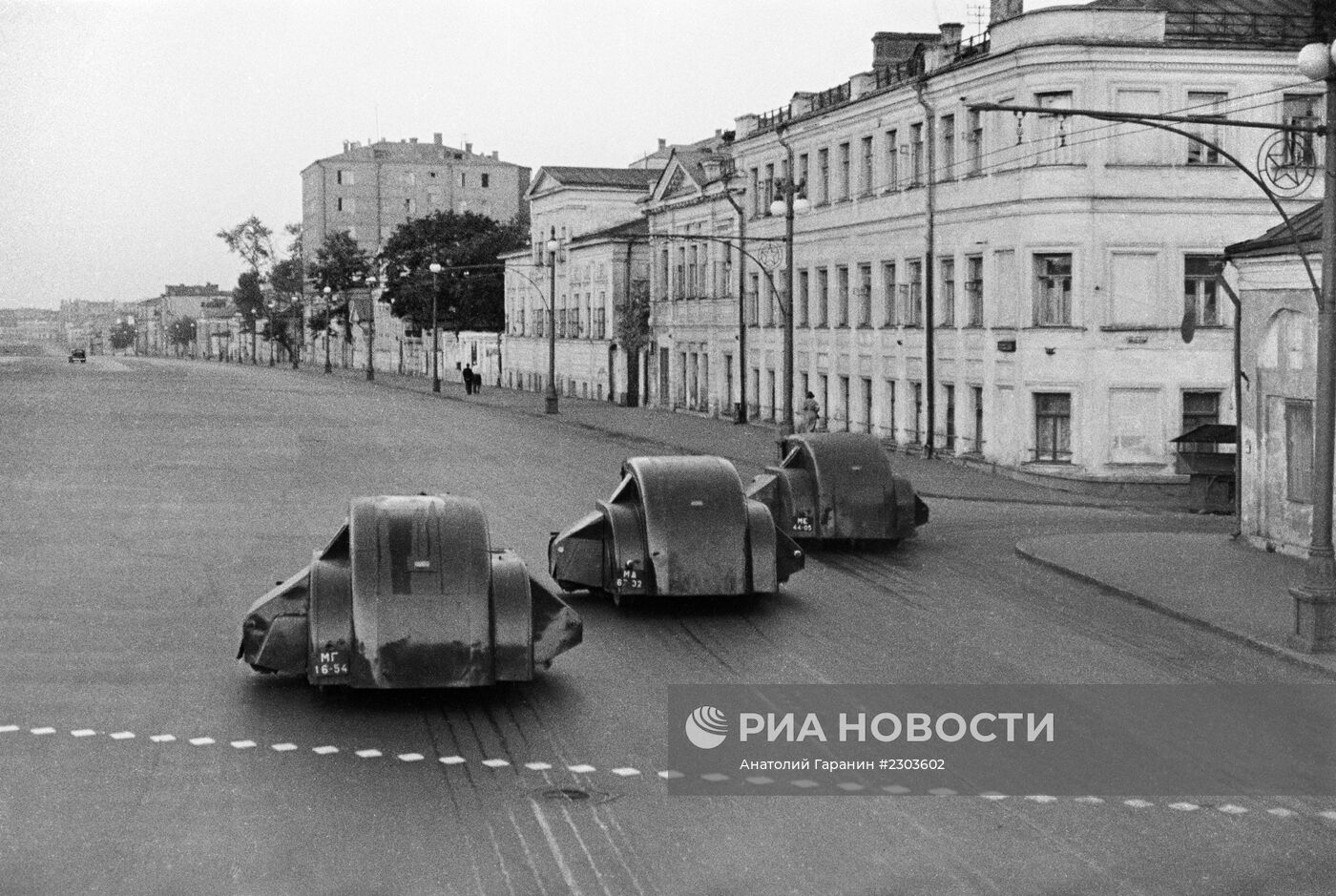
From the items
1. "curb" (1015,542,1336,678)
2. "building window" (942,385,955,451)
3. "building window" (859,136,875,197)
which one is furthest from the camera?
"building window" (859,136,875,197)

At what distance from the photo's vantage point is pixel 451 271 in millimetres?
120312

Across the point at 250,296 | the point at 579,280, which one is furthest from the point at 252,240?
the point at 579,280

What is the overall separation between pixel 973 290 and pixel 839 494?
65.2ft

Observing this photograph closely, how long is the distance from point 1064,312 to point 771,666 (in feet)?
87.0

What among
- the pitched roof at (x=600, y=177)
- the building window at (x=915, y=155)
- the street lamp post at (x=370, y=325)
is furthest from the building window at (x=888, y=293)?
the street lamp post at (x=370, y=325)

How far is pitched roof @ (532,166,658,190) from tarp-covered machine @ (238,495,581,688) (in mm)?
85081

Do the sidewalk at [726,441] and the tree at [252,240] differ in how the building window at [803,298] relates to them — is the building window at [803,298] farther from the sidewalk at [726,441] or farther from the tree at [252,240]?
the tree at [252,240]

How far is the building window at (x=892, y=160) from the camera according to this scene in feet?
163

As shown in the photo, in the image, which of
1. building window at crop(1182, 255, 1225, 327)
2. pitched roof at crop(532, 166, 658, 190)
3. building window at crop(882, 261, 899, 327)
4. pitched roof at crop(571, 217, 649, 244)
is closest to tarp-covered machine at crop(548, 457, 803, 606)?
building window at crop(1182, 255, 1225, 327)

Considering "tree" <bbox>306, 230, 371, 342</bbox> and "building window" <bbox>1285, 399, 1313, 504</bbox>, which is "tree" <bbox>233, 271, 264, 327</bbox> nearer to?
"tree" <bbox>306, 230, 371, 342</bbox>

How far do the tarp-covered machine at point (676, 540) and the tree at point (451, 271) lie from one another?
10107 cm

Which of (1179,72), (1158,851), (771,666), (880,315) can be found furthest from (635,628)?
(880,315)

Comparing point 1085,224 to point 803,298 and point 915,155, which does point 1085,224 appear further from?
point 803,298

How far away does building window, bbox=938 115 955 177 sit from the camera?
151 ft
